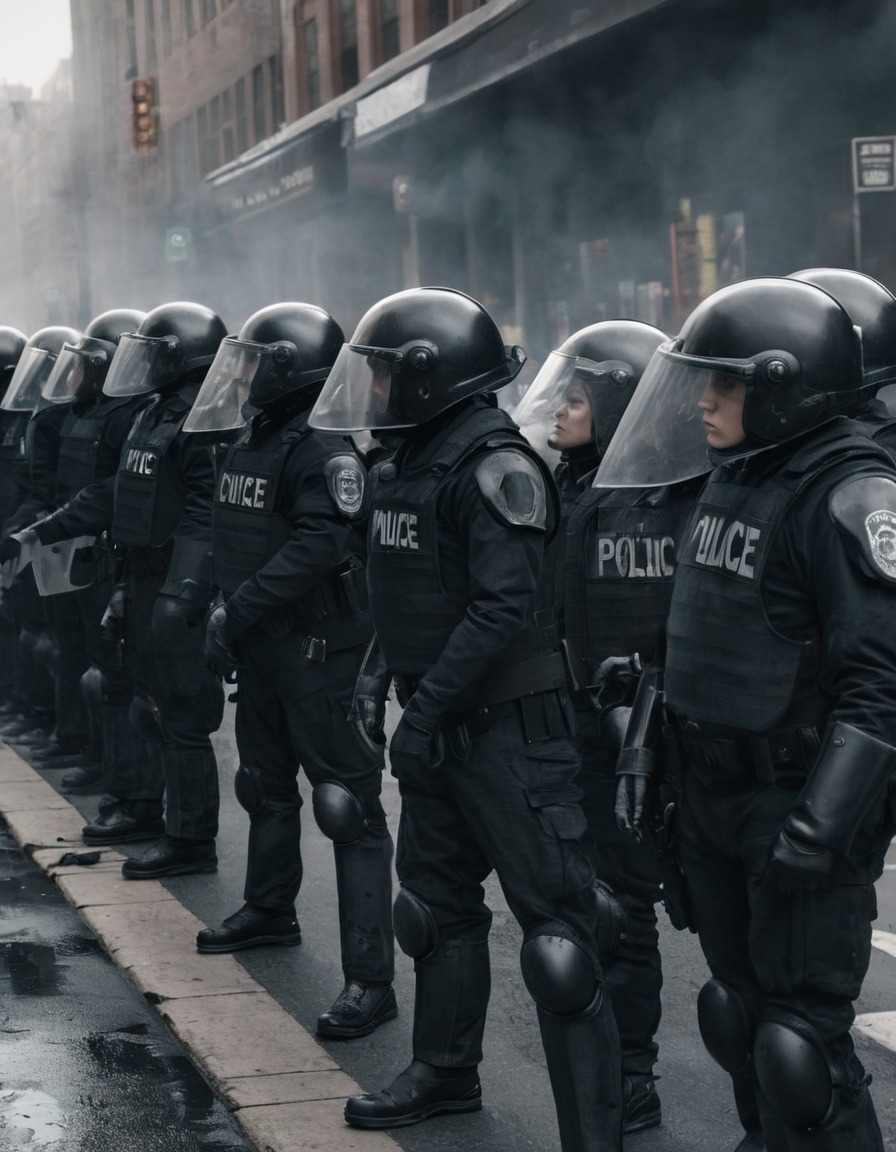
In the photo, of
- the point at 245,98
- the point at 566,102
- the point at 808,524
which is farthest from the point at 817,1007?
the point at 245,98

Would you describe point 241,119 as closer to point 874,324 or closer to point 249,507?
point 249,507

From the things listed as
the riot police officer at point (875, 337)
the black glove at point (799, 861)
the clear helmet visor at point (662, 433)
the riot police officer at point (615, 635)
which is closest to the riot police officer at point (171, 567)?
the riot police officer at point (615, 635)

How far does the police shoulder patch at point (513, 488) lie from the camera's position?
12.2ft

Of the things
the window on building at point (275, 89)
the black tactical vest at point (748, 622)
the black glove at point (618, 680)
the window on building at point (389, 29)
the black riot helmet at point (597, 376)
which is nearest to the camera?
the black tactical vest at point (748, 622)

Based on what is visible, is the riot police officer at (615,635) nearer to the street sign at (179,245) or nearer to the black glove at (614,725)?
the black glove at (614,725)

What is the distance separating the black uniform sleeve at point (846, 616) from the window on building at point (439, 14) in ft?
61.7

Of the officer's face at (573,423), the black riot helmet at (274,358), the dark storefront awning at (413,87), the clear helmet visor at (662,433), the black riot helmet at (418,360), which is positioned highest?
the dark storefront awning at (413,87)

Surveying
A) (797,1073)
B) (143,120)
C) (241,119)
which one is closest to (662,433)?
(797,1073)

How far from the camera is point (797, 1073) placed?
297 cm

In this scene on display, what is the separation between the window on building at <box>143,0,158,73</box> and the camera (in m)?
39.2

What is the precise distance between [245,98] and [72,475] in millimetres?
24811

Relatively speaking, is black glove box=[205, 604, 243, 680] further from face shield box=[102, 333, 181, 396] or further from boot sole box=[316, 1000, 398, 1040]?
face shield box=[102, 333, 181, 396]

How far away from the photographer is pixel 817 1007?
3.06 meters

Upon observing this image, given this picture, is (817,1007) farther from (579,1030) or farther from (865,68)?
(865,68)
